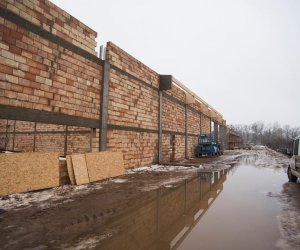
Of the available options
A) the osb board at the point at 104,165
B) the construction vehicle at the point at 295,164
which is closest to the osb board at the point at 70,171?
the osb board at the point at 104,165

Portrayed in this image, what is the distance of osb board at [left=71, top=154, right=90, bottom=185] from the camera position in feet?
22.9

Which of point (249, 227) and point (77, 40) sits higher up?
point (77, 40)

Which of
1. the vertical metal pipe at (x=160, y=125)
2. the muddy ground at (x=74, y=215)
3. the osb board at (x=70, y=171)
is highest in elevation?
the vertical metal pipe at (x=160, y=125)

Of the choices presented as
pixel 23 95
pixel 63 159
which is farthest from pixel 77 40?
pixel 63 159

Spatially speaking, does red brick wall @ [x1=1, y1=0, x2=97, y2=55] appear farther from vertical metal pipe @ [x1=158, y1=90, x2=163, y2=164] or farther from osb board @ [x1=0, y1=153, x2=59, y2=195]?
vertical metal pipe @ [x1=158, y1=90, x2=163, y2=164]

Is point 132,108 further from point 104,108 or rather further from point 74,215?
point 74,215

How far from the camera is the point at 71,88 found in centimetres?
755

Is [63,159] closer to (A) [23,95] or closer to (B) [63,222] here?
(A) [23,95]

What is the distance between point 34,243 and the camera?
3021mm

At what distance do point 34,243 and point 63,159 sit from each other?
4.37m

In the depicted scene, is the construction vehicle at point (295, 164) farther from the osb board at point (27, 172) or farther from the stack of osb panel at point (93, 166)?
the osb board at point (27, 172)

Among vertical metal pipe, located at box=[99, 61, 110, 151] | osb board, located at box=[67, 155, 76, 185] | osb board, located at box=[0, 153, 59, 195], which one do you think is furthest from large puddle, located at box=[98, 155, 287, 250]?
vertical metal pipe, located at box=[99, 61, 110, 151]

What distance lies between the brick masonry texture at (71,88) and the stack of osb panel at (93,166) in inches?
23.5

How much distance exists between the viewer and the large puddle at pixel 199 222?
122 inches
